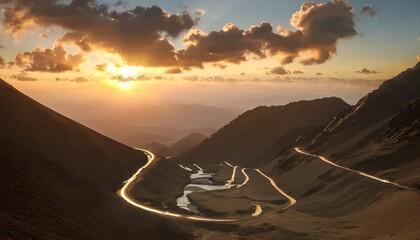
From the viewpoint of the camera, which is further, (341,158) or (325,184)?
(341,158)

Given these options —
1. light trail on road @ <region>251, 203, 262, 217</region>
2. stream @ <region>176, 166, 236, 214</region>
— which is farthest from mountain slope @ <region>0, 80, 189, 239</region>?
light trail on road @ <region>251, 203, 262, 217</region>

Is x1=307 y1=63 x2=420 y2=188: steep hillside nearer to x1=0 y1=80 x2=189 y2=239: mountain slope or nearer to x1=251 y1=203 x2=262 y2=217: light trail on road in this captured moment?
x1=251 y1=203 x2=262 y2=217: light trail on road

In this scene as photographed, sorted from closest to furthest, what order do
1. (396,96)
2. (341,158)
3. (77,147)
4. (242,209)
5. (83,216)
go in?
(83,216) → (242,209) → (77,147) → (341,158) → (396,96)

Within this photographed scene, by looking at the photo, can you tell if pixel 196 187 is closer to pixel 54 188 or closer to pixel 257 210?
pixel 257 210

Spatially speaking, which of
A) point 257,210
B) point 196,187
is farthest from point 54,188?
point 196,187

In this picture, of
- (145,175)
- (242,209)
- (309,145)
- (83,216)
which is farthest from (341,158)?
(83,216)

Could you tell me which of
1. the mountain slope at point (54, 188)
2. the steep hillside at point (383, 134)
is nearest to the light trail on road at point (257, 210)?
the mountain slope at point (54, 188)

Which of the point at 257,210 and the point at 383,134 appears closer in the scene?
the point at 257,210

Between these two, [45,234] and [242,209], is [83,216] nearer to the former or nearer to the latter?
[45,234]
